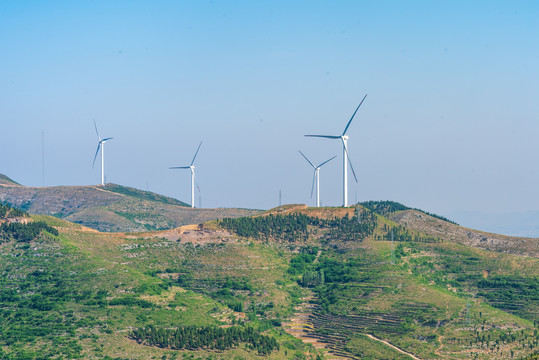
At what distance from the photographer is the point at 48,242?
198375 millimetres

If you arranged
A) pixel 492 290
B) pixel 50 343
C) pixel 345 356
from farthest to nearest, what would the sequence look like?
1. pixel 492 290
2. pixel 345 356
3. pixel 50 343

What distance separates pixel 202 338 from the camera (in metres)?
152

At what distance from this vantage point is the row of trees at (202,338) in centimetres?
15062

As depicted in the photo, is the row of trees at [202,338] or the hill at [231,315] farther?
the hill at [231,315]

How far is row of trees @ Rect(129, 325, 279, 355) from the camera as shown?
151 meters

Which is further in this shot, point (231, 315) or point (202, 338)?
point (231, 315)

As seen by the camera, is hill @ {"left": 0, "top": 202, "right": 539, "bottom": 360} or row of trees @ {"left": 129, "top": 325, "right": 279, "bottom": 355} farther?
hill @ {"left": 0, "top": 202, "right": 539, "bottom": 360}

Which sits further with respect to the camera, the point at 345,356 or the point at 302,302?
the point at 302,302

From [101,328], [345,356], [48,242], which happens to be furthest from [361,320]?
[48,242]

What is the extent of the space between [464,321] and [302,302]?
42.2m

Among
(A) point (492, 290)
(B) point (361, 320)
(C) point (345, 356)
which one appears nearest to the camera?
(C) point (345, 356)

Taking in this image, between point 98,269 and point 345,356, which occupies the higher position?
point 98,269

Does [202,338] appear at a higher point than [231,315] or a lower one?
lower

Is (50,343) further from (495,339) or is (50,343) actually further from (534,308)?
(534,308)
